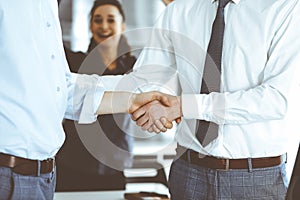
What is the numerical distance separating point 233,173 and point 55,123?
0.73 m

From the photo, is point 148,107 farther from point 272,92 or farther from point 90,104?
Result: point 272,92

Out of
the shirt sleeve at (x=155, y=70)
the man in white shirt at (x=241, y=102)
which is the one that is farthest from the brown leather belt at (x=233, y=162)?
the shirt sleeve at (x=155, y=70)

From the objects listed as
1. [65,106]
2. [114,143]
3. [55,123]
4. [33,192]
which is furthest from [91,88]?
[114,143]

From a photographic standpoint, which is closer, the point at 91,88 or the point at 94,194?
the point at 91,88

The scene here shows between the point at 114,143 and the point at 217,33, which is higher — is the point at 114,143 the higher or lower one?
the lower one

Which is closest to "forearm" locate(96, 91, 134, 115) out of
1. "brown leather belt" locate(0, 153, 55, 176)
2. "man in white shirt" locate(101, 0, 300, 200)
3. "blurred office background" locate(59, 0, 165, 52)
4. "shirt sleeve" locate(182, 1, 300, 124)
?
"man in white shirt" locate(101, 0, 300, 200)

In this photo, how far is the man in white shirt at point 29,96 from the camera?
1904 millimetres

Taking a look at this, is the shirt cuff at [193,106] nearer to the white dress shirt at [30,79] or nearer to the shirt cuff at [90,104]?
the shirt cuff at [90,104]

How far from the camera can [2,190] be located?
192 cm

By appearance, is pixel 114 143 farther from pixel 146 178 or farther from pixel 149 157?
pixel 149 157

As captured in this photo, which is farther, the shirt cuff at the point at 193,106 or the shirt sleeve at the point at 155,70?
the shirt sleeve at the point at 155,70

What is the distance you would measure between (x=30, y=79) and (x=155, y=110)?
2.48ft

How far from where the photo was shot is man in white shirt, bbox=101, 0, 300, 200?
2338mm

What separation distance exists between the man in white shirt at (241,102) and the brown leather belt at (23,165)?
65cm
